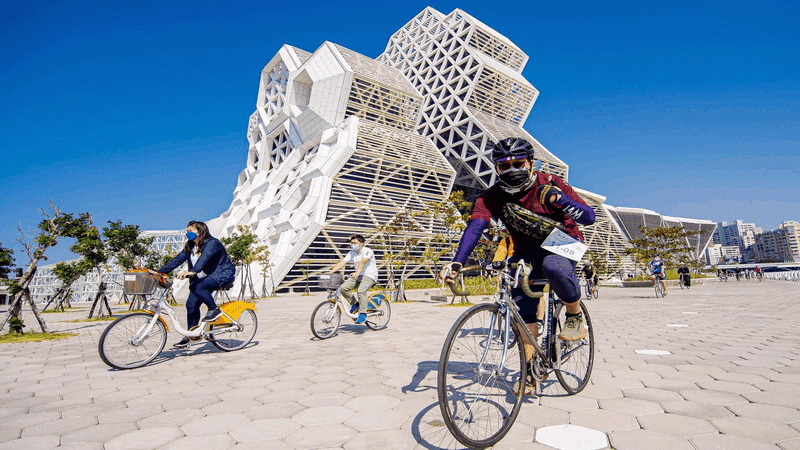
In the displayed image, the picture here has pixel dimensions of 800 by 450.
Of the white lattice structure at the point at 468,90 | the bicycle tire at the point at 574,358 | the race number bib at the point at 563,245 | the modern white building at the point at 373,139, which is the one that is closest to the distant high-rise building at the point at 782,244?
the modern white building at the point at 373,139

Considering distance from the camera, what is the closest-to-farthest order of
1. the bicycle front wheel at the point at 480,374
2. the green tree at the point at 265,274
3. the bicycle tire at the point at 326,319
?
1. the bicycle front wheel at the point at 480,374
2. the bicycle tire at the point at 326,319
3. the green tree at the point at 265,274

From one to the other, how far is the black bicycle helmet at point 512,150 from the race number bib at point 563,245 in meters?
0.61

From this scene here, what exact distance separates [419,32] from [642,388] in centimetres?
Result: 6582

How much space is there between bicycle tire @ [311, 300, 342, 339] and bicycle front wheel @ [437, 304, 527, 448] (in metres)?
4.88

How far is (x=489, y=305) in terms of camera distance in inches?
101

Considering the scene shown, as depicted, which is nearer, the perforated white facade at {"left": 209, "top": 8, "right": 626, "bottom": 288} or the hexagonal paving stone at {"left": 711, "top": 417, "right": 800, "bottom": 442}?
the hexagonal paving stone at {"left": 711, "top": 417, "right": 800, "bottom": 442}

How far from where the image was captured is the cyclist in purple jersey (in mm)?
2855

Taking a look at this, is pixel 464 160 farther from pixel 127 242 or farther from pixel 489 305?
pixel 489 305

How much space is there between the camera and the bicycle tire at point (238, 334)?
6105mm

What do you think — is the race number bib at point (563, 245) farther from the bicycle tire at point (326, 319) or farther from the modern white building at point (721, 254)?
the modern white building at point (721, 254)

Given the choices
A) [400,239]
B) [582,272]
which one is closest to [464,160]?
[400,239]

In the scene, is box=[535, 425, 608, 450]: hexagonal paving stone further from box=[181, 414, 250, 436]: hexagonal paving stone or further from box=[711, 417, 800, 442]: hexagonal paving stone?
box=[181, 414, 250, 436]: hexagonal paving stone

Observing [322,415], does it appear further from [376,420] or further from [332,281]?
[332,281]

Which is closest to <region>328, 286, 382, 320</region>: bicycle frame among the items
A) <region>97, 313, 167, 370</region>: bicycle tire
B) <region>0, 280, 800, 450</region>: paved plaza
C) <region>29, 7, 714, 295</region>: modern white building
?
<region>0, 280, 800, 450</region>: paved plaza
